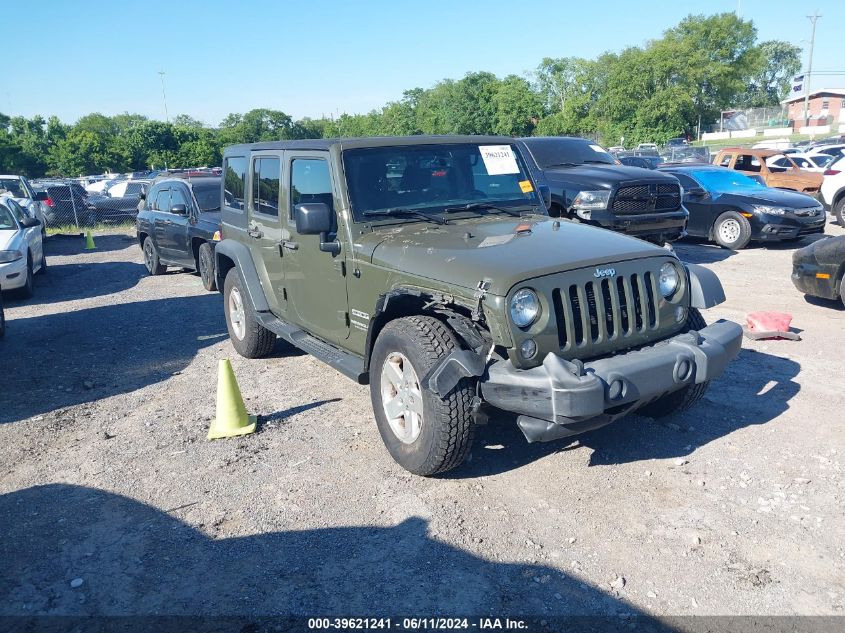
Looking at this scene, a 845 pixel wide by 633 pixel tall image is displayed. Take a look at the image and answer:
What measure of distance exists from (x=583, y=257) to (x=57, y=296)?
9.91 meters

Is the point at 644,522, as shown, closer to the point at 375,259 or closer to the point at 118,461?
the point at 375,259

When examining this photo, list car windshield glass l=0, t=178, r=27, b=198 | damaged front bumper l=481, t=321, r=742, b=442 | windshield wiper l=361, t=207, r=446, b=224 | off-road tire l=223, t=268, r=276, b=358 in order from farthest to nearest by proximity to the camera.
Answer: car windshield glass l=0, t=178, r=27, b=198 < off-road tire l=223, t=268, r=276, b=358 < windshield wiper l=361, t=207, r=446, b=224 < damaged front bumper l=481, t=321, r=742, b=442

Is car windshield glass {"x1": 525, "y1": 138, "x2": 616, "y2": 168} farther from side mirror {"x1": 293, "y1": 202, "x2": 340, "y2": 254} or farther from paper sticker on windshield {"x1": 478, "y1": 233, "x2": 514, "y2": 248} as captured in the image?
side mirror {"x1": 293, "y1": 202, "x2": 340, "y2": 254}

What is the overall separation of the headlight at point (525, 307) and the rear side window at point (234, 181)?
147 inches

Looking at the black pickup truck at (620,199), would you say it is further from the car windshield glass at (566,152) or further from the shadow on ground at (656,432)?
the shadow on ground at (656,432)

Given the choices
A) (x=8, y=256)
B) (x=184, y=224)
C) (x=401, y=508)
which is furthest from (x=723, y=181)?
(x=8, y=256)

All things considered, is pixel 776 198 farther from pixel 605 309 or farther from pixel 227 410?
pixel 227 410

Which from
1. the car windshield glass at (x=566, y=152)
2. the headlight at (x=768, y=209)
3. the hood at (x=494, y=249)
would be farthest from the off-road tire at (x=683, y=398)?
the headlight at (x=768, y=209)

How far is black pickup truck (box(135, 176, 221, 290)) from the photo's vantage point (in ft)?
34.1

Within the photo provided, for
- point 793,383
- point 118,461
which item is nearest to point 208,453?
point 118,461

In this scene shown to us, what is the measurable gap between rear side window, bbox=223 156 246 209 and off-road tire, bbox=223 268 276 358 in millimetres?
676

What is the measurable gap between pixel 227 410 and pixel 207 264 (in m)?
5.76

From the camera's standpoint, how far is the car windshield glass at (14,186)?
16.2 m

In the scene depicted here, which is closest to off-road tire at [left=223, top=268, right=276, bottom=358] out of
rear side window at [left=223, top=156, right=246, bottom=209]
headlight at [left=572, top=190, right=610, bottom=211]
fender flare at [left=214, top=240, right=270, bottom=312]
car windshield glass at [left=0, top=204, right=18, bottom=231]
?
fender flare at [left=214, top=240, right=270, bottom=312]
